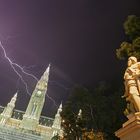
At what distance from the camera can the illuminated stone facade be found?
259 feet

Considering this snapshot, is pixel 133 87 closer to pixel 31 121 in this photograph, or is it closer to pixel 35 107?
pixel 31 121

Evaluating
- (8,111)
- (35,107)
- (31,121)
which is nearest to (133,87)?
(31,121)

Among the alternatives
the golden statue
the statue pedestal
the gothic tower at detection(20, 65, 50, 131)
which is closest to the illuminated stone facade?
the gothic tower at detection(20, 65, 50, 131)

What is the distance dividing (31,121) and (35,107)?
4564 millimetres

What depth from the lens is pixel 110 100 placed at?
26.2m

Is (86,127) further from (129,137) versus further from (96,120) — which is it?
(129,137)

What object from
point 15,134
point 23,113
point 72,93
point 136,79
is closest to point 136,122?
point 136,79

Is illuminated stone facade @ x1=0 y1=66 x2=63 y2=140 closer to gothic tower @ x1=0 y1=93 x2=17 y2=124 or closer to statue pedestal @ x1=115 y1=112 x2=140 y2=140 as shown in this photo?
gothic tower @ x1=0 y1=93 x2=17 y2=124

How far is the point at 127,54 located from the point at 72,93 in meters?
11.3

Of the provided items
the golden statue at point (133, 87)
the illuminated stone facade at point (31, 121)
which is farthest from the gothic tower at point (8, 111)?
the golden statue at point (133, 87)

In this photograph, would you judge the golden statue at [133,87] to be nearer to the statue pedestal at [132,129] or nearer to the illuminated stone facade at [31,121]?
the statue pedestal at [132,129]

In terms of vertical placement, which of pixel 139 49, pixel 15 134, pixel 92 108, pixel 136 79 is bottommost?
pixel 136 79

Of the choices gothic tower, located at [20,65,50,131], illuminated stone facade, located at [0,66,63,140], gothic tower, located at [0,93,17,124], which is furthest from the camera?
gothic tower, located at [0,93,17,124]

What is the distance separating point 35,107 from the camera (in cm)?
8656
